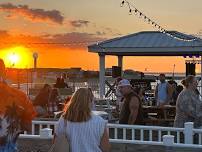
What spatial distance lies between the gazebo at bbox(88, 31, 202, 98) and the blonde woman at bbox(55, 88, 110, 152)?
1481cm

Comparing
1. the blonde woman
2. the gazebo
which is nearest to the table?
the gazebo

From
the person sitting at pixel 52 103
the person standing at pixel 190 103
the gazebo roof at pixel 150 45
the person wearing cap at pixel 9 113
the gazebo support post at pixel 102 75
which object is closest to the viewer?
the person wearing cap at pixel 9 113

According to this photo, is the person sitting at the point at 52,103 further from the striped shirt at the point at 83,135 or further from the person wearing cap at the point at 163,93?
the striped shirt at the point at 83,135

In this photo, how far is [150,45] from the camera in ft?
66.3

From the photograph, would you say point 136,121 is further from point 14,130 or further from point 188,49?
point 188,49

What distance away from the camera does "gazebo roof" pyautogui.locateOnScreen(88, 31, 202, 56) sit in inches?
778

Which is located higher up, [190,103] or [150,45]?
[150,45]

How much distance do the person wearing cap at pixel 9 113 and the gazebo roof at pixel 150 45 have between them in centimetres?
1523

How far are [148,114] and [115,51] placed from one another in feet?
23.2

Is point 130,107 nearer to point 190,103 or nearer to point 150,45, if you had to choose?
point 190,103

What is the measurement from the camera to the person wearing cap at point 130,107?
8.54 metres

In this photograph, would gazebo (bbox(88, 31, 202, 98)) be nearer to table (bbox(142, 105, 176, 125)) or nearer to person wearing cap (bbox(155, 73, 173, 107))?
person wearing cap (bbox(155, 73, 173, 107))

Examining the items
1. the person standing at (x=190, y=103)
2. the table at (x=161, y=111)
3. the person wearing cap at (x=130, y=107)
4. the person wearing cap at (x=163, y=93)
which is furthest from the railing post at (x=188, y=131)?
the person wearing cap at (x=163, y=93)

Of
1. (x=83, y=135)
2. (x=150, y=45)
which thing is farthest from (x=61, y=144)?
(x=150, y=45)
